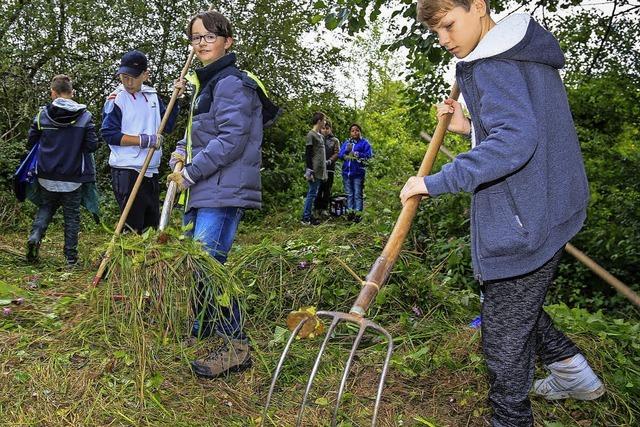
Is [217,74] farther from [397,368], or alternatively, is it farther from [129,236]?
[397,368]

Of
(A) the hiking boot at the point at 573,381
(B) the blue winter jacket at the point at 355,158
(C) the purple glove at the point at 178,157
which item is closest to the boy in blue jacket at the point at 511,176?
(A) the hiking boot at the point at 573,381

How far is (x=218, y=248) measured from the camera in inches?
135

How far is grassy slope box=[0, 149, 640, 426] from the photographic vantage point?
2.96m

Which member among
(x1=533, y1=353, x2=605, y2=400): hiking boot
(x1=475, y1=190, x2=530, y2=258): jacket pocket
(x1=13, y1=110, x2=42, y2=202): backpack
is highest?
(x1=475, y1=190, x2=530, y2=258): jacket pocket

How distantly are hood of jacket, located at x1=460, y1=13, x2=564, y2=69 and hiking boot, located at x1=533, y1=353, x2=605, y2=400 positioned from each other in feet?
3.92

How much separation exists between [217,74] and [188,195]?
621 mm

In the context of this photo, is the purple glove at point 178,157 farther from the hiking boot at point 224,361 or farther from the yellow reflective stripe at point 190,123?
the hiking boot at point 224,361

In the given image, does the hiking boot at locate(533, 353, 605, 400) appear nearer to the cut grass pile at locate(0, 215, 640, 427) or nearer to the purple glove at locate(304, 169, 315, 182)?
the cut grass pile at locate(0, 215, 640, 427)

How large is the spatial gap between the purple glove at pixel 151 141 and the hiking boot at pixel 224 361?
1.96 meters

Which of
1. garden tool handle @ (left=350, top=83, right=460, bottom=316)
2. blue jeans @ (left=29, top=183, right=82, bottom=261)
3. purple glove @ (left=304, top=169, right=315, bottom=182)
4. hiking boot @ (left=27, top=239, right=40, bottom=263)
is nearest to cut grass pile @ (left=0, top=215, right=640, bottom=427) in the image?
garden tool handle @ (left=350, top=83, right=460, bottom=316)

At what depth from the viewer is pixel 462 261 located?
221 inches

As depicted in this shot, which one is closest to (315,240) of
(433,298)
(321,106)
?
(433,298)

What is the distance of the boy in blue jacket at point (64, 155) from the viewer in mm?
5664

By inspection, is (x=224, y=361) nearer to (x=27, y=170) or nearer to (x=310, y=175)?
(x=27, y=170)
